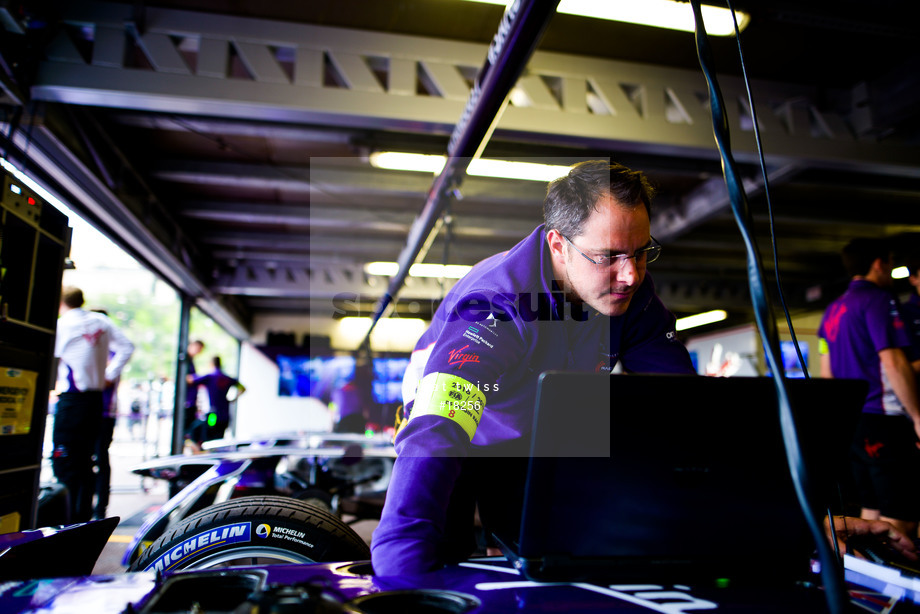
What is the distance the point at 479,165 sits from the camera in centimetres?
489

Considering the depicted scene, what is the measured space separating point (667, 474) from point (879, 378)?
3.03 meters

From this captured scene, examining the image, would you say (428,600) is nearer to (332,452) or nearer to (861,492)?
(332,452)

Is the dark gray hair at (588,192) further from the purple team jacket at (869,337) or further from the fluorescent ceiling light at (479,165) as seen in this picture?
the fluorescent ceiling light at (479,165)

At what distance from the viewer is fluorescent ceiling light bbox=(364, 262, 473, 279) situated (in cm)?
842

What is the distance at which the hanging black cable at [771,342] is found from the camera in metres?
0.55

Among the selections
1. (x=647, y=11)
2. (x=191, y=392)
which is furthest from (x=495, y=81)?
(x=191, y=392)

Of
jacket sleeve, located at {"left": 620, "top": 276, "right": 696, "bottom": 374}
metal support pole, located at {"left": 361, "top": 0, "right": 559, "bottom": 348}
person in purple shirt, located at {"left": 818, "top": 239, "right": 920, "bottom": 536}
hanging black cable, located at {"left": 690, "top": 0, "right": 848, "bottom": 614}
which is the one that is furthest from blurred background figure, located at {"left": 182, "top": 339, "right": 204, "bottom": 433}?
hanging black cable, located at {"left": 690, "top": 0, "right": 848, "bottom": 614}

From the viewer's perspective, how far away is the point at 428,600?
72 cm

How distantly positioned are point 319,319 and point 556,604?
14141 mm

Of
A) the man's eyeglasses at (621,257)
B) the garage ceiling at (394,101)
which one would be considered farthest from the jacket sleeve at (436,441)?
the garage ceiling at (394,101)

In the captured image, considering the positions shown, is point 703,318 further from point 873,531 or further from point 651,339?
point 873,531

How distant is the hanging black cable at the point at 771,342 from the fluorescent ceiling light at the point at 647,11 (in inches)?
95.9

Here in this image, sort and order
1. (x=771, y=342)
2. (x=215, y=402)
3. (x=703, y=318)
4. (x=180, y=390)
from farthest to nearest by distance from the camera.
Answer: (x=703, y=318) → (x=180, y=390) → (x=215, y=402) → (x=771, y=342)

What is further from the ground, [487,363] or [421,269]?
[421,269]
